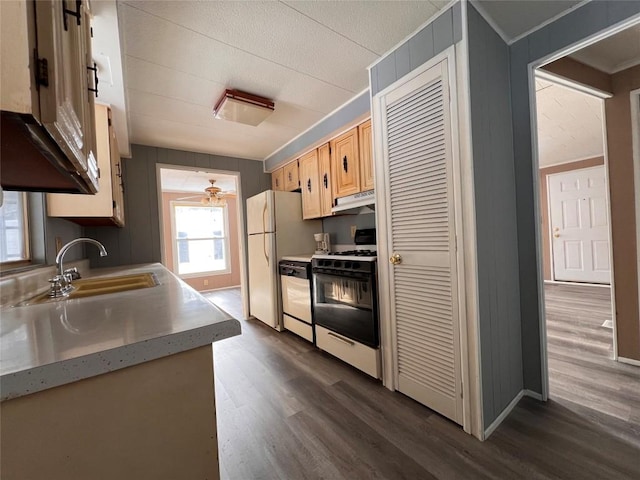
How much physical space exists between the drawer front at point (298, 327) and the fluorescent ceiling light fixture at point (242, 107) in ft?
6.89

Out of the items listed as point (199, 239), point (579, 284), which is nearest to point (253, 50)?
point (199, 239)

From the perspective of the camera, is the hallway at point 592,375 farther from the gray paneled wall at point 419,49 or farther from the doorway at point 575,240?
the gray paneled wall at point 419,49

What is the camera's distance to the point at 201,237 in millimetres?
6473

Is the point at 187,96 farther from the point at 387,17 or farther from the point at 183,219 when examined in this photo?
the point at 183,219

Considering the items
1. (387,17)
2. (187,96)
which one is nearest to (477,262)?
(387,17)

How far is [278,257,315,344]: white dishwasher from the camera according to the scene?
9.08ft

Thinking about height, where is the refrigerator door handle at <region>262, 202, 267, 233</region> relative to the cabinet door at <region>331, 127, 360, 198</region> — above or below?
below

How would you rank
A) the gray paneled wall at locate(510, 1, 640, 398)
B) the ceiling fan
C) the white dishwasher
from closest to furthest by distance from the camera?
the gray paneled wall at locate(510, 1, 640, 398) < the white dishwasher < the ceiling fan

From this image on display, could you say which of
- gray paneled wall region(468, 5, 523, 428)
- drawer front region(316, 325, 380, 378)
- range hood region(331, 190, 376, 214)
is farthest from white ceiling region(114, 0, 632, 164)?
drawer front region(316, 325, 380, 378)

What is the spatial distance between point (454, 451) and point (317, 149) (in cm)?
280

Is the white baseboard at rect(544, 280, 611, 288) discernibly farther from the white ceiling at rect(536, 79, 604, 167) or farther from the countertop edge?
the countertop edge

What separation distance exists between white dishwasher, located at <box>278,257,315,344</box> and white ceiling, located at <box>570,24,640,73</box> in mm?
2665

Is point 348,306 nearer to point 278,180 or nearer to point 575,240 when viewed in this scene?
point 278,180

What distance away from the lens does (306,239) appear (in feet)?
11.5
